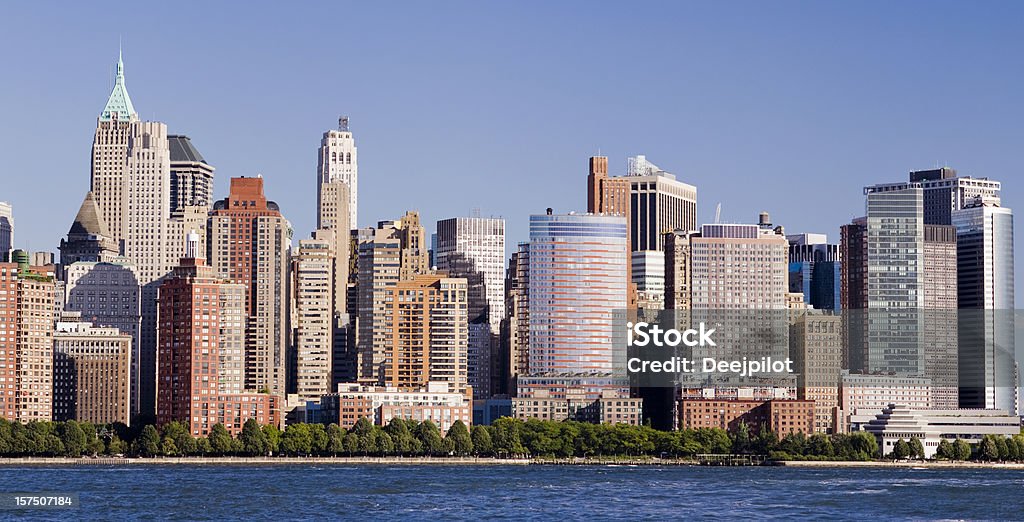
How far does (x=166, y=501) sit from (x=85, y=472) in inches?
1876

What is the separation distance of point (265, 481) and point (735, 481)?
39.0 m

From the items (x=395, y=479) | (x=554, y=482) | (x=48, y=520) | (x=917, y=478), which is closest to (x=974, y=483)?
(x=917, y=478)

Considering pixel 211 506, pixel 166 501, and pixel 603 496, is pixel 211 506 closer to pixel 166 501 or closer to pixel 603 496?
pixel 166 501

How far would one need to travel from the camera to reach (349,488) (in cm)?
15650

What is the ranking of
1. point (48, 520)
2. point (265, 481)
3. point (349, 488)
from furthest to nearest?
1. point (265, 481)
2. point (349, 488)
3. point (48, 520)

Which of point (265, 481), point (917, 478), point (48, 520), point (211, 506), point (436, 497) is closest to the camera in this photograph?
point (48, 520)

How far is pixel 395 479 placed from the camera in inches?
6831

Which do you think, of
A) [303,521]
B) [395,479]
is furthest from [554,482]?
[303,521]

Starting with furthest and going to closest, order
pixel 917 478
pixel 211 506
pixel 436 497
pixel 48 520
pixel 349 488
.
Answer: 1. pixel 917 478
2. pixel 349 488
3. pixel 436 497
4. pixel 211 506
5. pixel 48 520

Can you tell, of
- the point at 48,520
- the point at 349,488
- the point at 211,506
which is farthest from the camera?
the point at 349,488

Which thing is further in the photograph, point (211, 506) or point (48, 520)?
point (211, 506)

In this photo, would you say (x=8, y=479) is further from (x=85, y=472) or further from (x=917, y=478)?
(x=917, y=478)

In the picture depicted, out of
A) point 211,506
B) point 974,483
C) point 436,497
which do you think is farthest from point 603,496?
point 974,483

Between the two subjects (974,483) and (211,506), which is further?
(974,483)
